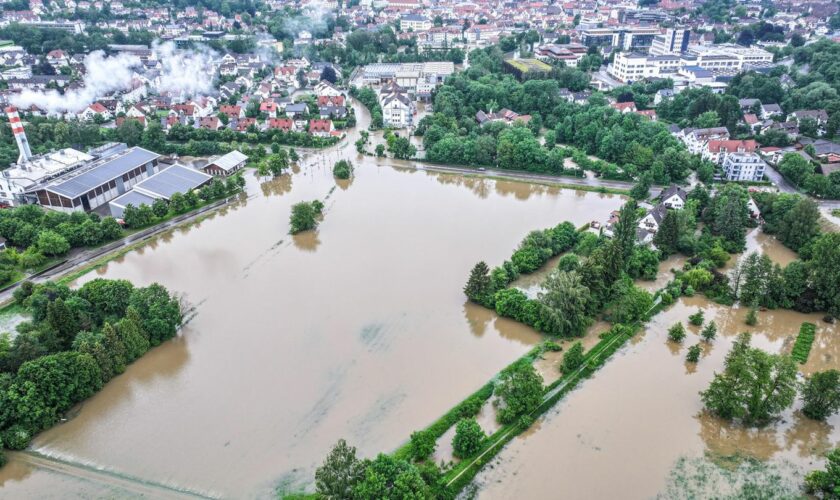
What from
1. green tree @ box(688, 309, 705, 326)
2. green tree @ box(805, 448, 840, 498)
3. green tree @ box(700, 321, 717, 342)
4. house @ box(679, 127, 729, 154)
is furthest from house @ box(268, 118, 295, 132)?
green tree @ box(805, 448, 840, 498)

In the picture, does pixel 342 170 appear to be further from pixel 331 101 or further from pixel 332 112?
pixel 331 101

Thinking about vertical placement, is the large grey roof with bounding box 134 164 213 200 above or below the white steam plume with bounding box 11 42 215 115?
below

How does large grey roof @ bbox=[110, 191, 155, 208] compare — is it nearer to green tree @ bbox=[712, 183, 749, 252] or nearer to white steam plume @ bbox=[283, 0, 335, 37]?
green tree @ bbox=[712, 183, 749, 252]

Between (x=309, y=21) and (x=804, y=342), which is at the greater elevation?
(x=309, y=21)

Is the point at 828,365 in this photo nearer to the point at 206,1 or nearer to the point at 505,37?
the point at 505,37

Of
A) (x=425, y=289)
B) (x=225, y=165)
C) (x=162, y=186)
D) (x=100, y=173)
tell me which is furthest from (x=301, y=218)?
(x=100, y=173)

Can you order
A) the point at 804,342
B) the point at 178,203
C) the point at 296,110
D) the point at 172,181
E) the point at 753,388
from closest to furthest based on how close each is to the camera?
the point at 753,388
the point at 804,342
the point at 178,203
the point at 172,181
the point at 296,110

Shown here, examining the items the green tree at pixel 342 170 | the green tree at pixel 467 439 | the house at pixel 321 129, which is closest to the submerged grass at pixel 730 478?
the green tree at pixel 467 439
